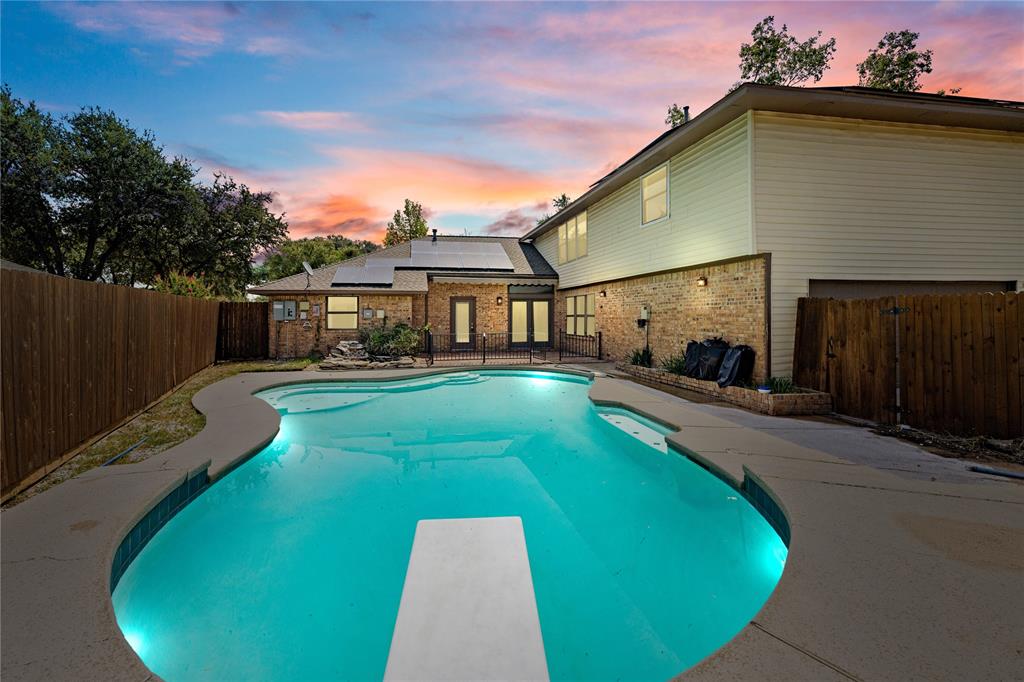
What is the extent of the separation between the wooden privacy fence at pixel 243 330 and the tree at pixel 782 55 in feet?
83.8

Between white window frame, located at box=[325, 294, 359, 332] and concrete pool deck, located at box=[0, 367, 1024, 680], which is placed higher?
white window frame, located at box=[325, 294, 359, 332]

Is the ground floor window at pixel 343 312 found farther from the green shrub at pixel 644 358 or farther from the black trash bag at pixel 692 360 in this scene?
the black trash bag at pixel 692 360

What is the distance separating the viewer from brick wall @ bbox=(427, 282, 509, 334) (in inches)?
656

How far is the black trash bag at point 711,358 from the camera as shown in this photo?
28.1 feet

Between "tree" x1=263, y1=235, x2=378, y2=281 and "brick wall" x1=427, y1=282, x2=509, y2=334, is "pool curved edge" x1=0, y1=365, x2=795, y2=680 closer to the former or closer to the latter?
"brick wall" x1=427, y1=282, x2=509, y2=334

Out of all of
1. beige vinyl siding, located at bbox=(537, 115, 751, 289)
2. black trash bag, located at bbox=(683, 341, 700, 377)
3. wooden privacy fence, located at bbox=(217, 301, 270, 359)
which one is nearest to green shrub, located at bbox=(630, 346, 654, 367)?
black trash bag, located at bbox=(683, 341, 700, 377)

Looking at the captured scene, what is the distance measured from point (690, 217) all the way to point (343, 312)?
11493 mm

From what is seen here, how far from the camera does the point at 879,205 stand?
805 centimetres

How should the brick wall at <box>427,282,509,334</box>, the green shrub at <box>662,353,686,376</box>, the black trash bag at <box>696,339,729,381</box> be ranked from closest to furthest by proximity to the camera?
the black trash bag at <box>696,339,729,381</box> < the green shrub at <box>662,353,686,376</box> < the brick wall at <box>427,282,509,334</box>

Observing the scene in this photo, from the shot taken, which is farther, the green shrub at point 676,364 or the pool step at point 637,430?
the green shrub at point 676,364

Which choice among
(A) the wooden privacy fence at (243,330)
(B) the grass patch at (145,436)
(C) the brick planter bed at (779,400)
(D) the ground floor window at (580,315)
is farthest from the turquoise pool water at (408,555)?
(A) the wooden privacy fence at (243,330)

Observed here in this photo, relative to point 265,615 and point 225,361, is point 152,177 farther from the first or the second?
point 265,615

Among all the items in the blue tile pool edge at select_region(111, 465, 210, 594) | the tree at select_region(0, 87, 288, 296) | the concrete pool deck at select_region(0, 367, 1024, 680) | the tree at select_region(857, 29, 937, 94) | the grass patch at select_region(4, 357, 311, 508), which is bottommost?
the blue tile pool edge at select_region(111, 465, 210, 594)

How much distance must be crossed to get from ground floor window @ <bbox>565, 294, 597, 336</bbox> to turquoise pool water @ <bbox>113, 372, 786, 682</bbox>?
28.2ft
